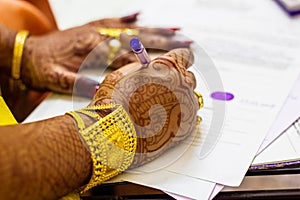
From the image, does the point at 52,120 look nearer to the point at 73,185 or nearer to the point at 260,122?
the point at 73,185

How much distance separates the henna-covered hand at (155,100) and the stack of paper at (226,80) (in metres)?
0.03

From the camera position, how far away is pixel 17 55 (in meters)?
0.93

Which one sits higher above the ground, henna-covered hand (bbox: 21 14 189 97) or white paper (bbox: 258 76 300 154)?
henna-covered hand (bbox: 21 14 189 97)

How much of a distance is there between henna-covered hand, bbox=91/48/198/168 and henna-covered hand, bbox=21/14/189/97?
178mm

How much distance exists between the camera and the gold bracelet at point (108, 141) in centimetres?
65

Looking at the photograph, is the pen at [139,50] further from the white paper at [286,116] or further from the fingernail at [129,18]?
the fingernail at [129,18]

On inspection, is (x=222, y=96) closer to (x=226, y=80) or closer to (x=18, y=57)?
(x=226, y=80)

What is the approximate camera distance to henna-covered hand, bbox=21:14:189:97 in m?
0.91

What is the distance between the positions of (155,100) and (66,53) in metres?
0.29

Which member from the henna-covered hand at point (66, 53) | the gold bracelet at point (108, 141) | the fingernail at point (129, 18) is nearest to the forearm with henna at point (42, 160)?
the gold bracelet at point (108, 141)

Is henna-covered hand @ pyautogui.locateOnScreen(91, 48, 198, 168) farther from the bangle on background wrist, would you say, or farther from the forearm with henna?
the bangle on background wrist

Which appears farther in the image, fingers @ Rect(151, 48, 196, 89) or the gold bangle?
the gold bangle

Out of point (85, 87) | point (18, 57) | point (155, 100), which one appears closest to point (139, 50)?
point (155, 100)

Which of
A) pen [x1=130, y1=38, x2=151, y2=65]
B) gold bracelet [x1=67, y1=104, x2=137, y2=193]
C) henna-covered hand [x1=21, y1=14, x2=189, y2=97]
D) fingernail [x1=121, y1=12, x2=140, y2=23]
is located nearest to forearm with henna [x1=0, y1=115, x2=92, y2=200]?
gold bracelet [x1=67, y1=104, x2=137, y2=193]
